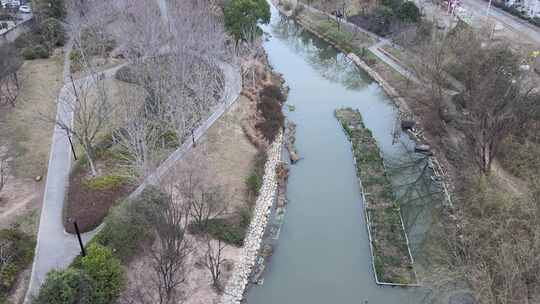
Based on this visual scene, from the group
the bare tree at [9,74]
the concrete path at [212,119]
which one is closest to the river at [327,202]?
the concrete path at [212,119]

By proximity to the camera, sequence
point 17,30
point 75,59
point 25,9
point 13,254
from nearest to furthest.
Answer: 1. point 13,254
2. point 75,59
3. point 17,30
4. point 25,9

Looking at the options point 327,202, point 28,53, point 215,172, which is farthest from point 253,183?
point 28,53

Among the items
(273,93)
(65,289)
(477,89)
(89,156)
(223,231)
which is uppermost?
(477,89)

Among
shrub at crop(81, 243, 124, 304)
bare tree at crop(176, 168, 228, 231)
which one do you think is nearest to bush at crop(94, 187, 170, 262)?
bare tree at crop(176, 168, 228, 231)

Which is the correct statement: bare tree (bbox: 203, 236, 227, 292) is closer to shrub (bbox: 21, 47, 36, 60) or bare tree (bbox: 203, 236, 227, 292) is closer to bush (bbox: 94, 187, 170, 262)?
bush (bbox: 94, 187, 170, 262)

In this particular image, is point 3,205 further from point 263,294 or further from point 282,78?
point 282,78

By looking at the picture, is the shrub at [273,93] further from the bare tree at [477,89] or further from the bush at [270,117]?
the bare tree at [477,89]

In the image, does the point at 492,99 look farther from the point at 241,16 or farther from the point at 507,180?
the point at 241,16
